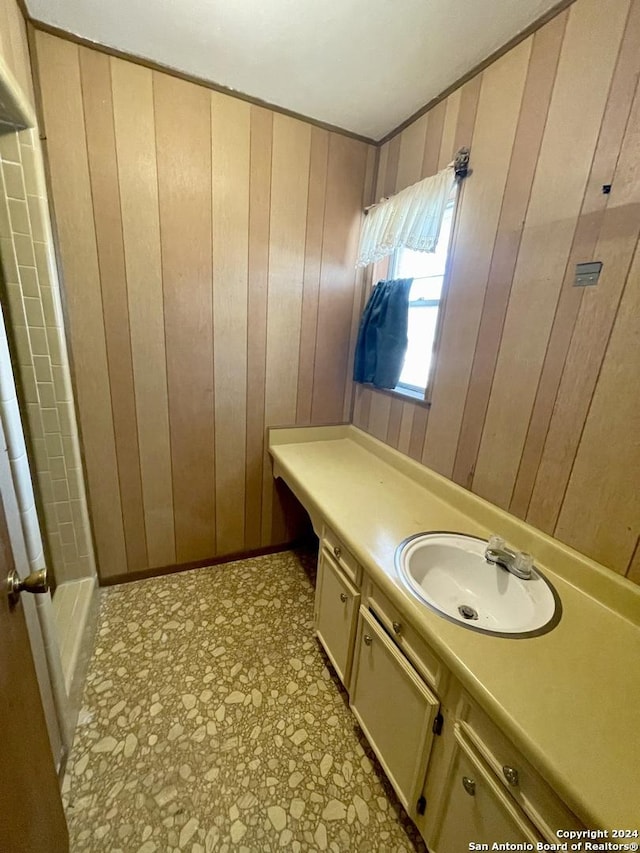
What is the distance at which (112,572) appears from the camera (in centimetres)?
195

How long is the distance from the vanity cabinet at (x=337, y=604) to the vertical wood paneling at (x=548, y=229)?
2.07ft

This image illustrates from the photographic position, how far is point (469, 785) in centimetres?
82

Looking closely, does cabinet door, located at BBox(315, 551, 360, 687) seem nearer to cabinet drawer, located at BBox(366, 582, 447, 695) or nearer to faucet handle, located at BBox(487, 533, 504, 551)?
cabinet drawer, located at BBox(366, 582, 447, 695)

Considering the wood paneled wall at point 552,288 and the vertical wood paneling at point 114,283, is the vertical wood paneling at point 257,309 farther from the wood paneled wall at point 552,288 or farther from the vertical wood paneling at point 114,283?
the wood paneled wall at point 552,288

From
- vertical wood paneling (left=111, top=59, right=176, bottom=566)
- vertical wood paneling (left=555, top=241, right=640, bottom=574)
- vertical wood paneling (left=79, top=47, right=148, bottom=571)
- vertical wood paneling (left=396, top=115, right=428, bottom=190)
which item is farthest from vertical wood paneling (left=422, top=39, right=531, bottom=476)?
vertical wood paneling (left=79, top=47, right=148, bottom=571)

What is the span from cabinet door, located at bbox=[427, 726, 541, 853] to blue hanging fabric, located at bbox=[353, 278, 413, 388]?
1455mm

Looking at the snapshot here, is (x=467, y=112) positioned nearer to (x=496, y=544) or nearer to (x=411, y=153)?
(x=411, y=153)

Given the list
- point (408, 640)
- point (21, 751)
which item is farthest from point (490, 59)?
point (21, 751)

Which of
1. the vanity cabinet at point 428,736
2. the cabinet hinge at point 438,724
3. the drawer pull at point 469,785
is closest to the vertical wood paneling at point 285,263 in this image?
the vanity cabinet at point 428,736

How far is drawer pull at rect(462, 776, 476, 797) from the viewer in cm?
81

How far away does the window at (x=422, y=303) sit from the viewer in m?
1.59

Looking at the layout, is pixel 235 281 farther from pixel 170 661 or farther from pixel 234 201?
pixel 170 661

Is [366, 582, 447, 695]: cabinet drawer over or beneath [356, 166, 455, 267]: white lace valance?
beneath

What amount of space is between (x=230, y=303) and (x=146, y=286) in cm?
39
